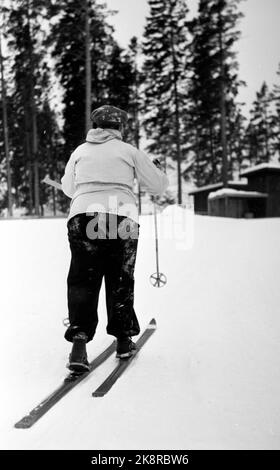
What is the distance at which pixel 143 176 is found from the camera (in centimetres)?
348

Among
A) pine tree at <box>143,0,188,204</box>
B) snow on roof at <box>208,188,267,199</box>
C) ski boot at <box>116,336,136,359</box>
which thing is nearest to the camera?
ski boot at <box>116,336,136,359</box>

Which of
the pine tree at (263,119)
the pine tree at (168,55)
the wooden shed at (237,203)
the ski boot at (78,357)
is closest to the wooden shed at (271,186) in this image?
the wooden shed at (237,203)

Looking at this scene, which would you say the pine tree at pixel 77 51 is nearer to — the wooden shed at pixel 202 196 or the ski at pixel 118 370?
the wooden shed at pixel 202 196

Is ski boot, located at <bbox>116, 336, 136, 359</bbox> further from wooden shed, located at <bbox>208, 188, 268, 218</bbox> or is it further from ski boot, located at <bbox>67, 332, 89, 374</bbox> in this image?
wooden shed, located at <bbox>208, 188, 268, 218</bbox>

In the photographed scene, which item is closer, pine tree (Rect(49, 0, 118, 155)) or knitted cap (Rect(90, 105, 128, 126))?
knitted cap (Rect(90, 105, 128, 126))

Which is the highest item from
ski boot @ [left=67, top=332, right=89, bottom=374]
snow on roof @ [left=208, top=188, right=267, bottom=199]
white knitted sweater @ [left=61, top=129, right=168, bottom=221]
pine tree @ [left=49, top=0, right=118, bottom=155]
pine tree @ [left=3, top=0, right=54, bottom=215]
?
pine tree @ [left=3, top=0, right=54, bottom=215]

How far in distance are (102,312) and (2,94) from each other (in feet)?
83.1

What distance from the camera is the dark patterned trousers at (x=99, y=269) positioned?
3184 millimetres

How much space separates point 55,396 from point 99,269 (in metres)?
1.08

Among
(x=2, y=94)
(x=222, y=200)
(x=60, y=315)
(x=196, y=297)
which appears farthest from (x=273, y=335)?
(x=2, y=94)

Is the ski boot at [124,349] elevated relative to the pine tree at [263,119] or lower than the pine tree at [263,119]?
lower

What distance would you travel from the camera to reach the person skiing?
3.20 metres

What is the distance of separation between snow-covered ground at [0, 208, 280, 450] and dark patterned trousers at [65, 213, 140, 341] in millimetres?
432

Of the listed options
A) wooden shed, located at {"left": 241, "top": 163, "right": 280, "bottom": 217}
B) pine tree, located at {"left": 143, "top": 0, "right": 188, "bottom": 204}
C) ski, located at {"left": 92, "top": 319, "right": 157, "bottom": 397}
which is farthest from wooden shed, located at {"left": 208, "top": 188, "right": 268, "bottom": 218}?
ski, located at {"left": 92, "top": 319, "right": 157, "bottom": 397}
